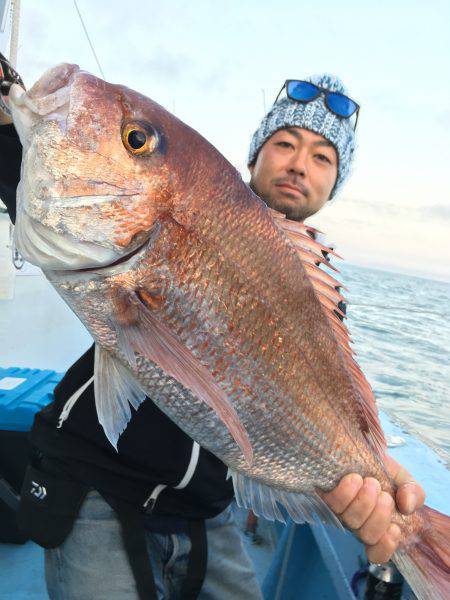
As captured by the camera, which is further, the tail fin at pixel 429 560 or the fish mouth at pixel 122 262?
the tail fin at pixel 429 560

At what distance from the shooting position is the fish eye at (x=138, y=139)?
122 centimetres

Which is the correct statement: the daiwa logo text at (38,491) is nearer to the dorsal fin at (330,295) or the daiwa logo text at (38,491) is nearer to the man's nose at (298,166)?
the dorsal fin at (330,295)

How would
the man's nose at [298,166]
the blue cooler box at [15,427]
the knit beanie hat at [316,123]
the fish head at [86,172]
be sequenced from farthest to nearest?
the knit beanie hat at [316,123], the man's nose at [298,166], the blue cooler box at [15,427], the fish head at [86,172]

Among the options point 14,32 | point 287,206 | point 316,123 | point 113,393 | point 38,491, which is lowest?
point 38,491

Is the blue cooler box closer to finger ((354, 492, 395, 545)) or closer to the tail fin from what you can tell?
finger ((354, 492, 395, 545))

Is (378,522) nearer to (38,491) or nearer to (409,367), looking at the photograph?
(38,491)

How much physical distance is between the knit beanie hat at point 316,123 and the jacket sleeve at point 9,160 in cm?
176

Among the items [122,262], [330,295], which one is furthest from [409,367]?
[122,262]

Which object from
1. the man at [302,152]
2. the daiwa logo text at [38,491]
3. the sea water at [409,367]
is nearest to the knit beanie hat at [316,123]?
the man at [302,152]

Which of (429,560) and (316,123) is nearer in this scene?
(429,560)

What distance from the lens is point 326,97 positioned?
10.5 ft

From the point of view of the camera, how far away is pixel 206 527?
6.60 feet

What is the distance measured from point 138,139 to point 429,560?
1.70 m

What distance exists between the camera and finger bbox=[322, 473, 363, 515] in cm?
160
